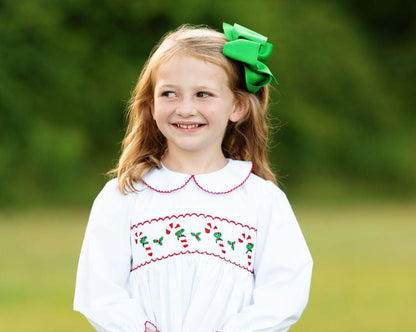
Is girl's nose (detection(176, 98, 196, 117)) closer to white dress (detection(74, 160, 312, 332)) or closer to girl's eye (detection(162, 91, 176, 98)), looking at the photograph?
girl's eye (detection(162, 91, 176, 98))

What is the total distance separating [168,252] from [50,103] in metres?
10.1

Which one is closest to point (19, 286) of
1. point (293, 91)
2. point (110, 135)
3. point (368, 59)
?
point (110, 135)

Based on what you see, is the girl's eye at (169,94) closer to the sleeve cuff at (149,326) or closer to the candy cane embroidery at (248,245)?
the candy cane embroidery at (248,245)

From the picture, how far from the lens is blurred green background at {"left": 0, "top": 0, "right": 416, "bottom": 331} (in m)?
10.8

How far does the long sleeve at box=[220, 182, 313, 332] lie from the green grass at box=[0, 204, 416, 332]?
3.33m

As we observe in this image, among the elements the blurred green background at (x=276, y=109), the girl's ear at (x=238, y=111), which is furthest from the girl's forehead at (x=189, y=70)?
the blurred green background at (x=276, y=109)

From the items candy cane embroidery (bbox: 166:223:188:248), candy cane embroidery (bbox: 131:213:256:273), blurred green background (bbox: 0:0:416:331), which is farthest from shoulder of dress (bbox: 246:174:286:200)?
blurred green background (bbox: 0:0:416:331)

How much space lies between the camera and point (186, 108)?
2967 millimetres

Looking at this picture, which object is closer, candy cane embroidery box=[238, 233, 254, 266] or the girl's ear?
candy cane embroidery box=[238, 233, 254, 266]

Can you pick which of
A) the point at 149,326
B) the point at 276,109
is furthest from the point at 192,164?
the point at 276,109

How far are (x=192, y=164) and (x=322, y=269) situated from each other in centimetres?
533

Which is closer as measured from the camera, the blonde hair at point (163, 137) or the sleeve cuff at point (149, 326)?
the sleeve cuff at point (149, 326)

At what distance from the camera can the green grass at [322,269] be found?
659 centimetres

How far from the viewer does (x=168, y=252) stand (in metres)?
2.99
